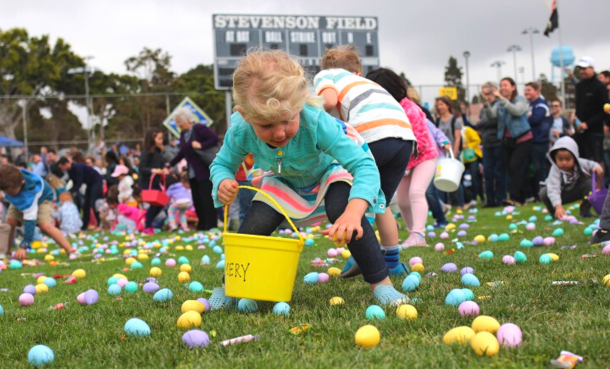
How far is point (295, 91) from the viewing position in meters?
2.91

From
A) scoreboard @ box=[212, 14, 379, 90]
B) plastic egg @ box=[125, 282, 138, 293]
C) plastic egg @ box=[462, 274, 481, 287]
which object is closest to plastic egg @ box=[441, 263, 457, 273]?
plastic egg @ box=[462, 274, 481, 287]

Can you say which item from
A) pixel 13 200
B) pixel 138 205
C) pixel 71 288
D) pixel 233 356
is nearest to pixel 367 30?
pixel 138 205

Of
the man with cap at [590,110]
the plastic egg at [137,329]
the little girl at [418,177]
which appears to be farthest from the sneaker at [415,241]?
the man with cap at [590,110]

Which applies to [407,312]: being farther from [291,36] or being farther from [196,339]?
[291,36]

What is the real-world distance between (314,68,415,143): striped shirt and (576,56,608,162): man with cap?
6.28 metres

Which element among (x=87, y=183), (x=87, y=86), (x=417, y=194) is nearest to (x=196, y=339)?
(x=417, y=194)

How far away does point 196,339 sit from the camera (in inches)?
96.3

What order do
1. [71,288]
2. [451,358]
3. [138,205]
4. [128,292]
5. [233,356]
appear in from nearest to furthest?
[451,358], [233,356], [128,292], [71,288], [138,205]

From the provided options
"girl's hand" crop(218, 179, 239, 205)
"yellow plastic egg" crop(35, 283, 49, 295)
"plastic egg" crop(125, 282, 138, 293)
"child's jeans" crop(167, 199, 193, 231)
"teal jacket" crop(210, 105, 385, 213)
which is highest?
"teal jacket" crop(210, 105, 385, 213)

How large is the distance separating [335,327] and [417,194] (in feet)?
11.8

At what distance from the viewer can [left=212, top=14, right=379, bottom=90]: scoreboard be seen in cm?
2044

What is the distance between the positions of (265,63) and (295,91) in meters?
0.22

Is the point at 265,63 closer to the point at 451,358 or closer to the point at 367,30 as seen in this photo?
the point at 451,358

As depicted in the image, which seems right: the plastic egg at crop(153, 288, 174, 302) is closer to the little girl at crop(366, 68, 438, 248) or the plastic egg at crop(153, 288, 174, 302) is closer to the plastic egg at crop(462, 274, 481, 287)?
the plastic egg at crop(462, 274, 481, 287)
